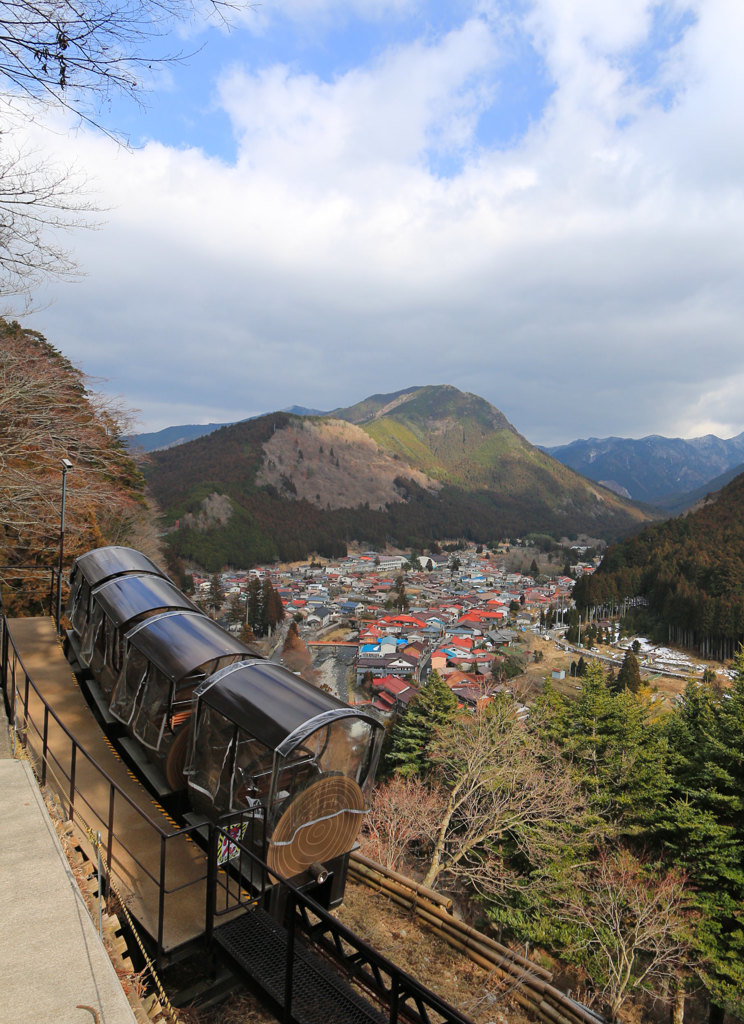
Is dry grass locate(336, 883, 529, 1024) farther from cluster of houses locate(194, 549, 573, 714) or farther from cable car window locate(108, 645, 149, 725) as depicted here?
cluster of houses locate(194, 549, 573, 714)

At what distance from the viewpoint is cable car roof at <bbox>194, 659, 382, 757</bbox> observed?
14.4ft

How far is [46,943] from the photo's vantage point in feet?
10.5

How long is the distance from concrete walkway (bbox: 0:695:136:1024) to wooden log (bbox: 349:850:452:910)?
429 centimetres

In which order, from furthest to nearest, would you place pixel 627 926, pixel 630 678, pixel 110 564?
1. pixel 630 678
2. pixel 627 926
3. pixel 110 564

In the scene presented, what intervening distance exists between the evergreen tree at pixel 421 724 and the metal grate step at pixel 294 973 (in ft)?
54.9

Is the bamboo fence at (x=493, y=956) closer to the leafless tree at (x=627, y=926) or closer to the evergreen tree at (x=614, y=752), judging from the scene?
the leafless tree at (x=627, y=926)

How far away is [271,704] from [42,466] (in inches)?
364

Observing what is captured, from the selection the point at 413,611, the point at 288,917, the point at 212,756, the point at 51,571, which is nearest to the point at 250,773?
the point at 212,756

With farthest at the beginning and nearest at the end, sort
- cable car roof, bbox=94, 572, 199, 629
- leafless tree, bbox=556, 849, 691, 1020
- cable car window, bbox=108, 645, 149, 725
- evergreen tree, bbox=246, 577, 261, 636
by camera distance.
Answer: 1. evergreen tree, bbox=246, 577, 261, 636
2. leafless tree, bbox=556, 849, 691, 1020
3. cable car roof, bbox=94, 572, 199, 629
4. cable car window, bbox=108, 645, 149, 725

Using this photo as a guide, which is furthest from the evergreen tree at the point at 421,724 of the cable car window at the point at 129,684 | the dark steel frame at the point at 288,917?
the dark steel frame at the point at 288,917

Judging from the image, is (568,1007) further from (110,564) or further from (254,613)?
(254,613)

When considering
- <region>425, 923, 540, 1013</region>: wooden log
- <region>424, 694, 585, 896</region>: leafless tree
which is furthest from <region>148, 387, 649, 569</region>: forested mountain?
<region>425, 923, 540, 1013</region>: wooden log

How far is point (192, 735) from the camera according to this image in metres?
5.03

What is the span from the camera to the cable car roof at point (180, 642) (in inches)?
223
